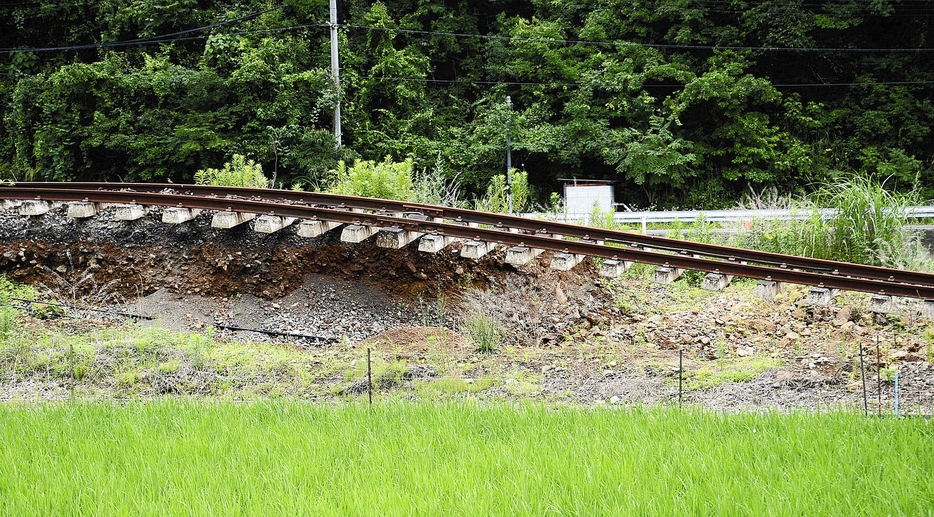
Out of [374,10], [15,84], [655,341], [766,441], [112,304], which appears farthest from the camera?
[15,84]

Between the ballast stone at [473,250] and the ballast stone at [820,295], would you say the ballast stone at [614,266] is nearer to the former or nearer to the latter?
the ballast stone at [473,250]

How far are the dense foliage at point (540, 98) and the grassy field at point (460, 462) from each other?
18.4 meters

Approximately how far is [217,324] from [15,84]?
24.7 meters

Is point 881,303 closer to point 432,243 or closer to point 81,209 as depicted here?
point 432,243

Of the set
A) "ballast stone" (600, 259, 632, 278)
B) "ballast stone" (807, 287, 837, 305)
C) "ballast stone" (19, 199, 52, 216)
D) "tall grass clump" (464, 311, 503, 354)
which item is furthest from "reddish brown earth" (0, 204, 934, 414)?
"ballast stone" (600, 259, 632, 278)

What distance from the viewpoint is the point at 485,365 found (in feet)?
26.8

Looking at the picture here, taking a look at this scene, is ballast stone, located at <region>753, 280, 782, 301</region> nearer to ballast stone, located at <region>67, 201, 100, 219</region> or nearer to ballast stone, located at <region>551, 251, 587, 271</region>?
ballast stone, located at <region>551, 251, 587, 271</region>

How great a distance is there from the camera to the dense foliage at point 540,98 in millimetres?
25062

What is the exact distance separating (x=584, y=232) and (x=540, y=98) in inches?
722

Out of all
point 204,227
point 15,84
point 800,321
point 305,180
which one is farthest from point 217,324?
point 15,84

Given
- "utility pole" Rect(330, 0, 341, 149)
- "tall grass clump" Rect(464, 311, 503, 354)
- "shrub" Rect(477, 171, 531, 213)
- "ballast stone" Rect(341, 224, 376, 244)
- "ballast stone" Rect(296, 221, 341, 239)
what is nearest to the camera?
"tall grass clump" Rect(464, 311, 503, 354)

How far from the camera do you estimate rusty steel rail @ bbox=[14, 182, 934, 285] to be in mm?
9055

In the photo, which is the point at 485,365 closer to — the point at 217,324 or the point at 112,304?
the point at 217,324

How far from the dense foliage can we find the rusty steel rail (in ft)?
38.7
